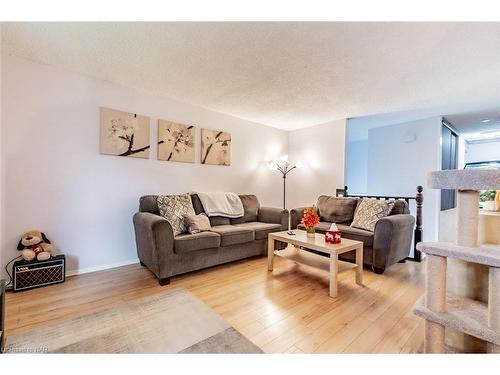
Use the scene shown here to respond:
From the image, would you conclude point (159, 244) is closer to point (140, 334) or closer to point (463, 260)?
point (140, 334)

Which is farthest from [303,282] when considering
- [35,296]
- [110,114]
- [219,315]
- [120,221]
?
[110,114]

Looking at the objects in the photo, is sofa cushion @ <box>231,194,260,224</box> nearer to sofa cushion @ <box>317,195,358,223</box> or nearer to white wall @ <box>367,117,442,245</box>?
sofa cushion @ <box>317,195,358,223</box>

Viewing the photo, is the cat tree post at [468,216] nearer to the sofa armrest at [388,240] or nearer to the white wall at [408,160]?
the sofa armrest at [388,240]

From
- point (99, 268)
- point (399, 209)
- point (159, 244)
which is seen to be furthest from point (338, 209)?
point (99, 268)

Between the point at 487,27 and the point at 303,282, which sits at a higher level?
the point at 487,27

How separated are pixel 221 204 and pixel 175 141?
1073mm

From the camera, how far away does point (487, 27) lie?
5.32 ft

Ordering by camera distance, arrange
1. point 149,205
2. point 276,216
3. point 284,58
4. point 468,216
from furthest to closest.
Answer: point 276,216 < point 149,205 < point 284,58 < point 468,216

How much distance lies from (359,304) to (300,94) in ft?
7.80

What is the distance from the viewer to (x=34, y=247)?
85.3 inches

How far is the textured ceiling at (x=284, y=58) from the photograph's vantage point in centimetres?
171

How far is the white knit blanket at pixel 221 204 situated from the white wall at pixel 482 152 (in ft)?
20.6

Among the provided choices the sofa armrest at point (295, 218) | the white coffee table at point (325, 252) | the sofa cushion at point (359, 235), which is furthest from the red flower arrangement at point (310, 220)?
the sofa armrest at point (295, 218)

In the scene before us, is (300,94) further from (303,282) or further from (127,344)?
(127,344)
